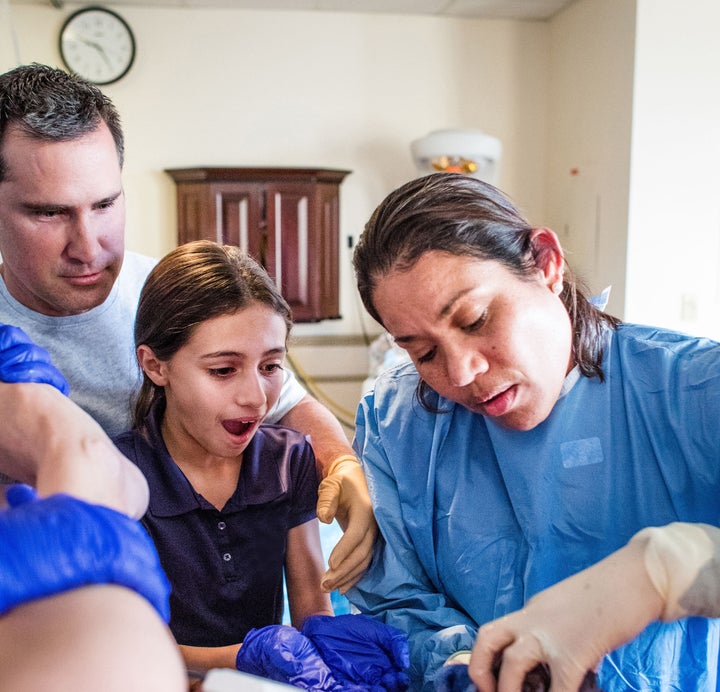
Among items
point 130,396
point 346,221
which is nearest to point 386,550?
point 130,396

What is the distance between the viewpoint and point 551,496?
1125mm

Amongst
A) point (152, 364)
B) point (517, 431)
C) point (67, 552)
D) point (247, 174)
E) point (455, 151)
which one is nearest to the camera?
point (67, 552)

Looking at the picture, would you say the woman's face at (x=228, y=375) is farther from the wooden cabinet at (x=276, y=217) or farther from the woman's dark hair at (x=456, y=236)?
the wooden cabinet at (x=276, y=217)

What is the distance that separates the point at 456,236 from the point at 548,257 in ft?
0.50

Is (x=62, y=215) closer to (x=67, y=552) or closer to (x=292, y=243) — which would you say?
(x=67, y=552)

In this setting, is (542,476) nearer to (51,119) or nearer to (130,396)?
(130,396)

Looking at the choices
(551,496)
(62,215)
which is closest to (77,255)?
(62,215)

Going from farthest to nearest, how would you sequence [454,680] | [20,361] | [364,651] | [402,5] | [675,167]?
1. [402,5]
2. [675,167]
3. [364,651]
4. [454,680]
5. [20,361]

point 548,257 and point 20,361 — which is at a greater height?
point 548,257

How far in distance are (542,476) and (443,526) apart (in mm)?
178

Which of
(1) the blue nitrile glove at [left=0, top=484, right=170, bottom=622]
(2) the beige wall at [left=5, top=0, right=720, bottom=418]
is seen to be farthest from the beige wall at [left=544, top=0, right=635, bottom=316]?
(1) the blue nitrile glove at [left=0, top=484, right=170, bottom=622]

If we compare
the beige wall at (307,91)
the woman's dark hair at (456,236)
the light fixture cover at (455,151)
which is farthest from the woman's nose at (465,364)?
the beige wall at (307,91)

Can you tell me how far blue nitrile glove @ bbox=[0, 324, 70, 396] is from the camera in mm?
833

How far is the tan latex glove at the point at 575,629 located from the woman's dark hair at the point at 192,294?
0.73 meters
